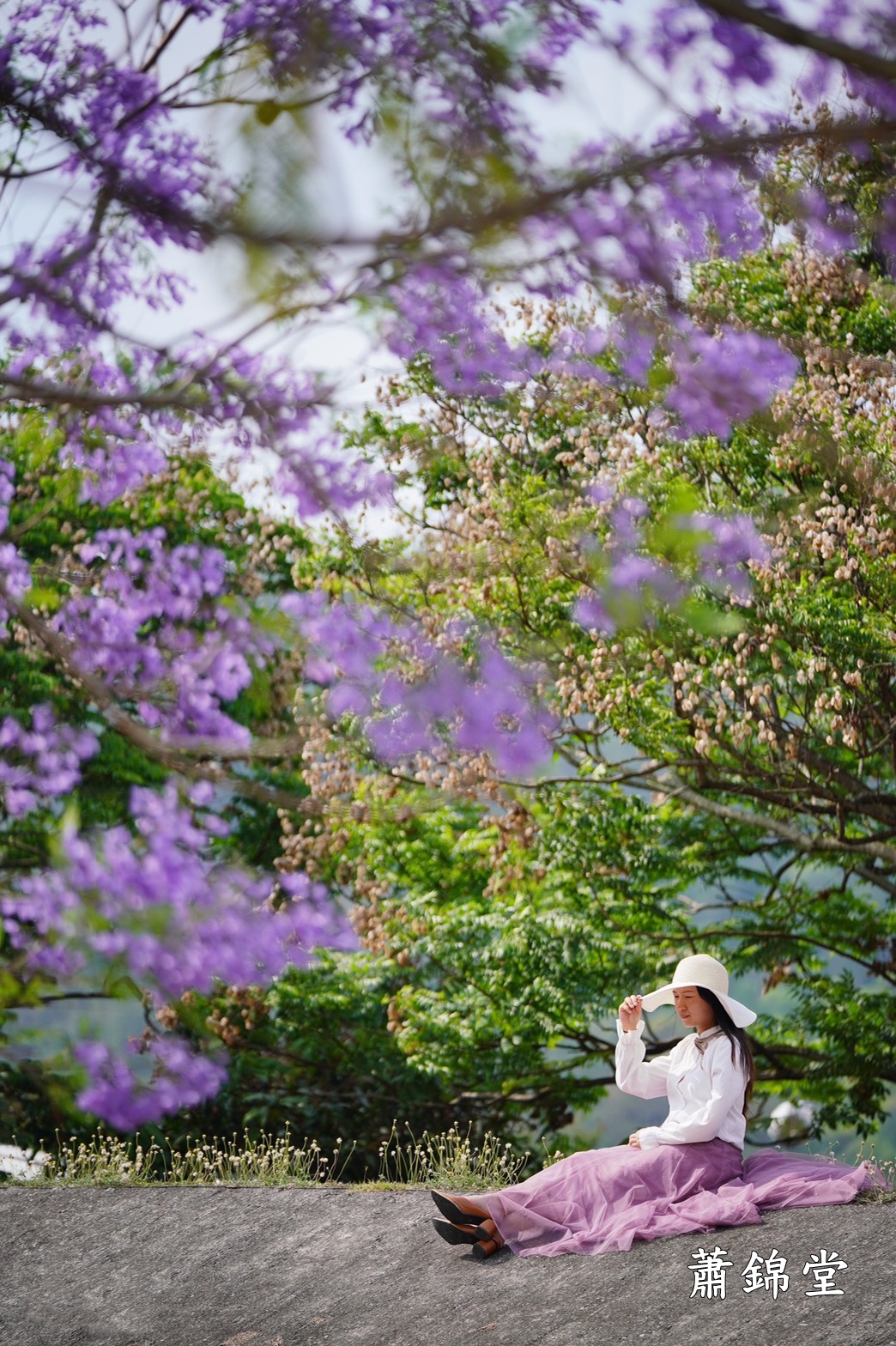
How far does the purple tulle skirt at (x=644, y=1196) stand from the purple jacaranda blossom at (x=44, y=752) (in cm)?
442

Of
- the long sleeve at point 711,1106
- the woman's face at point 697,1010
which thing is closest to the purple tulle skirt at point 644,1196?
the long sleeve at point 711,1106

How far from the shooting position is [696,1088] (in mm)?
4426

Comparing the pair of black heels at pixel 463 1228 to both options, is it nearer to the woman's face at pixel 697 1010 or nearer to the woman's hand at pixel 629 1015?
the woman's hand at pixel 629 1015

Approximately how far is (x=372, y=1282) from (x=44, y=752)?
5913mm

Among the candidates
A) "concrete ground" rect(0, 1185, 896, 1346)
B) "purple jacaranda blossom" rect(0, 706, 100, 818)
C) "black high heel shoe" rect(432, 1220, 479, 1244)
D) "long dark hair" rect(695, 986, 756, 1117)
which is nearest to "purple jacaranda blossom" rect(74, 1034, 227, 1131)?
"concrete ground" rect(0, 1185, 896, 1346)

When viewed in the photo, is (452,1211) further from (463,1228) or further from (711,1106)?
(711,1106)

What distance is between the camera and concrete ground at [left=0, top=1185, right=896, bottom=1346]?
3.75 m

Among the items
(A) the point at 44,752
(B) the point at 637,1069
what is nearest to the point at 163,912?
(B) the point at 637,1069

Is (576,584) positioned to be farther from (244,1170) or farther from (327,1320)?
(327,1320)

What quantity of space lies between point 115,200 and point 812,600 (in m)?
4.63

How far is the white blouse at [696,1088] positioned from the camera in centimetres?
436

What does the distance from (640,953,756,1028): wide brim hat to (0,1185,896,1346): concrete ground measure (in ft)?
2.15

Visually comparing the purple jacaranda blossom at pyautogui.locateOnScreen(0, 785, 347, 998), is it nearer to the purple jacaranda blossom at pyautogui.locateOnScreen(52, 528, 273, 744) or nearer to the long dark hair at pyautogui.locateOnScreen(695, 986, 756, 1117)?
the purple jacaranda blossom at pyautogui.locateOnScreen(52, 528, 273, 744)

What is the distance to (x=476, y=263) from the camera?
206 cm
